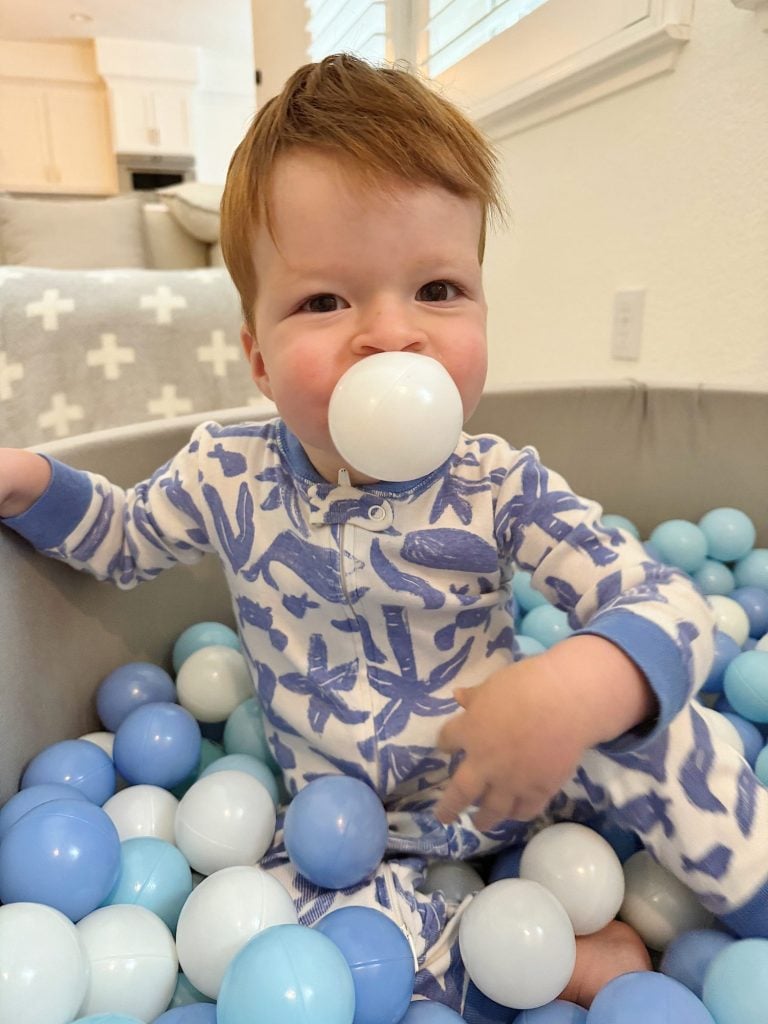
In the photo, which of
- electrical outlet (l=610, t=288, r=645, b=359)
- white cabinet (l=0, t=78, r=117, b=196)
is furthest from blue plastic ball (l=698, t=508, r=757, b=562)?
white cabinet (l=0, t=78, r=117, b=196)

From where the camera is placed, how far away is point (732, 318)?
1.09 m

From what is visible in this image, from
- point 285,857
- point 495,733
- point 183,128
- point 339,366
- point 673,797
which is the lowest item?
point 285,857

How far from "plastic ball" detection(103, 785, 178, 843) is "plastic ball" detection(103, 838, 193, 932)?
0.04 meters

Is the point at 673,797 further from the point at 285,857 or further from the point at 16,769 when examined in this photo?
the point at 16,769

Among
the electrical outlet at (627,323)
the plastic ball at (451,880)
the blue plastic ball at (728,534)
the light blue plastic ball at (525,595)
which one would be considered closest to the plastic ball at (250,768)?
the plastic ball at (451,880)

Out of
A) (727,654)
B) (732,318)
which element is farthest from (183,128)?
(727,654)

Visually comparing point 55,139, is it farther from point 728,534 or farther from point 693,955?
point 693,955

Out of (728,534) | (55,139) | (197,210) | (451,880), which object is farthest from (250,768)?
(55,139)

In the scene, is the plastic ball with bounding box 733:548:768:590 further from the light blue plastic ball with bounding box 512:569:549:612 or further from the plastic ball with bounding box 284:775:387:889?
the plastic ball with bounding box 284:775:387:889

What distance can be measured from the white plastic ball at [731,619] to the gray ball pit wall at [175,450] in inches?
7.3

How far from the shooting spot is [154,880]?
585 millimetres

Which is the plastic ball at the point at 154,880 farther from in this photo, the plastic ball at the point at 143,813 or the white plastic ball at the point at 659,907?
the white plastic ball at the point at 659,907

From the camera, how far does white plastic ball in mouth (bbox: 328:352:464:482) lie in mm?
448

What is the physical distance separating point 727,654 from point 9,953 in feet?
2.30
